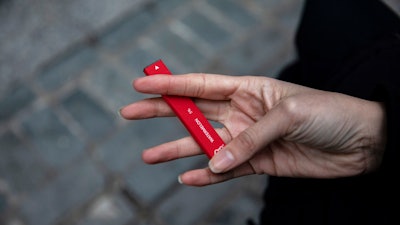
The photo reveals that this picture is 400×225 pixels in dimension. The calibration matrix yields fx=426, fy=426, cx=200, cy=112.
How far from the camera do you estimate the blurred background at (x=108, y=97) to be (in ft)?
6.24

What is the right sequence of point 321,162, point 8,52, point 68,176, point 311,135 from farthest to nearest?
point 8,52, point 68,176, point 321,162, point 311,135

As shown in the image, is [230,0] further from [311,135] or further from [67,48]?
[311,135]

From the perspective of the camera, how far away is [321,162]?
1293 mm

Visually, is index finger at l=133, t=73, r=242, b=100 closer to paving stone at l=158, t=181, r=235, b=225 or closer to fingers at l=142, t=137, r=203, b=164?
fingers at l=142, t=137, r=203, b=164

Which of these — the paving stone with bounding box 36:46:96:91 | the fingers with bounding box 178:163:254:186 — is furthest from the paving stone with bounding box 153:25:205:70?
the fingers with bounding box 178:163:254:186

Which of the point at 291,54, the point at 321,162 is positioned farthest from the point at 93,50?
the point at 321,162

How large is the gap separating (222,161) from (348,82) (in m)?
0.49

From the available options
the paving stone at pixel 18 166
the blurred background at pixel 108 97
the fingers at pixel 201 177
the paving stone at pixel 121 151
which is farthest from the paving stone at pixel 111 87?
the fingers at pixel 201 177

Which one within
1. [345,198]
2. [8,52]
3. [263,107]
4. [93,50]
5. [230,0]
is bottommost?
[345,198]

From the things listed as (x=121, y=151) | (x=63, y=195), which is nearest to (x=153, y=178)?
(x=121, y=151)

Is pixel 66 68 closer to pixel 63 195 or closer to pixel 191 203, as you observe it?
pixel 63 195

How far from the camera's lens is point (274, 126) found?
114 centimetres

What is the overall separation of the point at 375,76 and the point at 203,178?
0.60 m

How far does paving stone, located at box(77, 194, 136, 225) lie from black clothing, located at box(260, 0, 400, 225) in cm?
72
